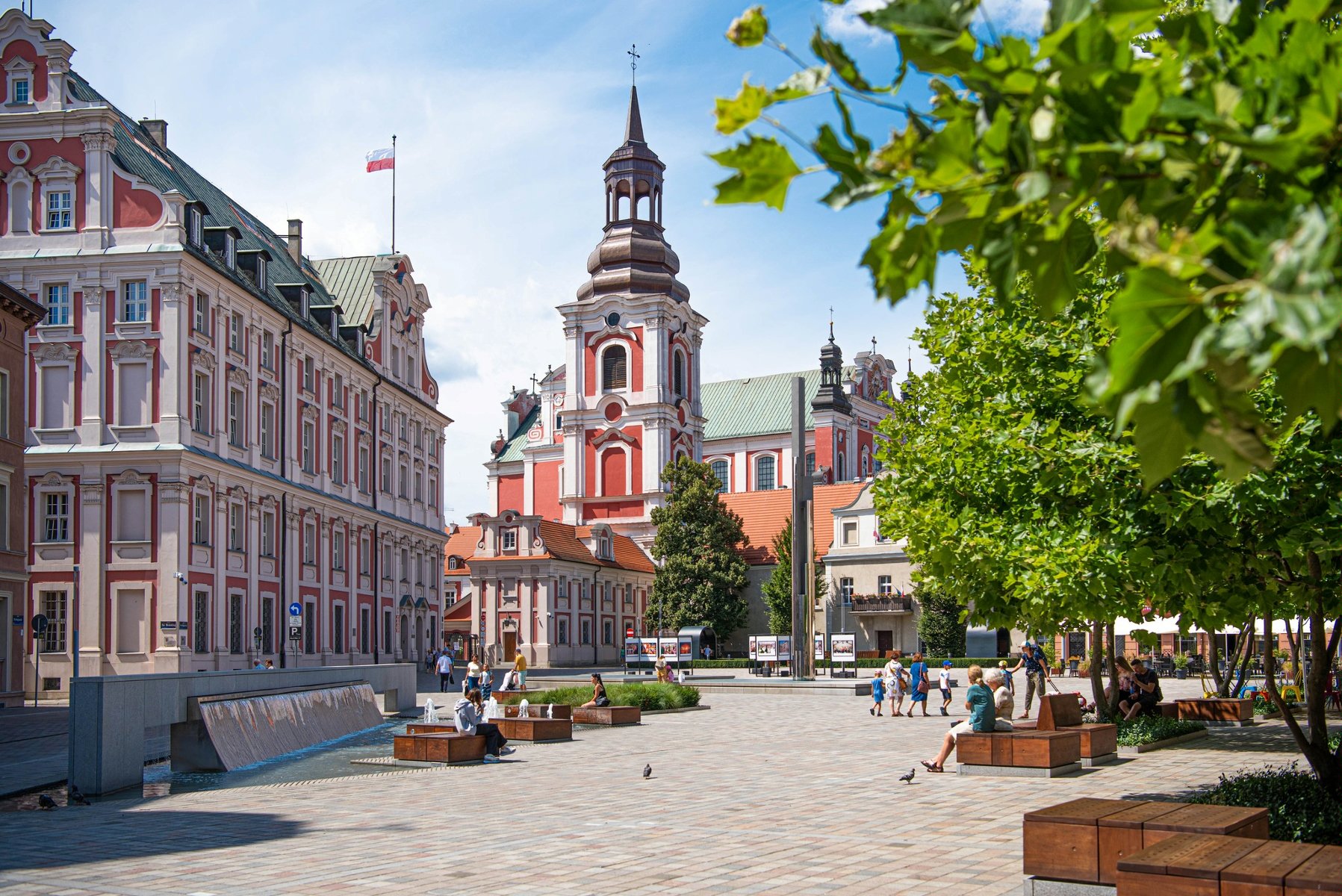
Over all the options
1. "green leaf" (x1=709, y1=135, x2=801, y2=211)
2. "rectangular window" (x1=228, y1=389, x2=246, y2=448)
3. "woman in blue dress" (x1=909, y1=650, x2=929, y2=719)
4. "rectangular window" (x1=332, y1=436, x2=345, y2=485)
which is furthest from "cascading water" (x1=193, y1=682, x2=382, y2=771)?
"rectangular window" (x1=332, y1=436, x2=345, y2=485)

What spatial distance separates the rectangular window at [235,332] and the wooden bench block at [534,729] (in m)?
26.7

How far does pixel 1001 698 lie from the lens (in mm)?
18938

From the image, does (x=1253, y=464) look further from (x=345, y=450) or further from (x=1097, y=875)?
(x=345, y=450)

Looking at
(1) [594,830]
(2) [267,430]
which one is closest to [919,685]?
(1) [594,830]

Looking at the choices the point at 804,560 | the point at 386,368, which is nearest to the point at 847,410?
the point at 386,368

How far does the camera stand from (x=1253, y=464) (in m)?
3.06

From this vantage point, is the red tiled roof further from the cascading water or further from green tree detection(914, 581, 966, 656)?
the cascading water

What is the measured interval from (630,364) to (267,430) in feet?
120

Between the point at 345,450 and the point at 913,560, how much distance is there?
41695 mm

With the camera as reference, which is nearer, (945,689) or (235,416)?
(945,689)

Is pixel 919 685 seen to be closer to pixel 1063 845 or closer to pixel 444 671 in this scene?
pixel 444 671

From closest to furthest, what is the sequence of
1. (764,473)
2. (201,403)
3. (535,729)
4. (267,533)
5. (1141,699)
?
1. (1141,699)
2. (535,729)
3. (201,403)
4. (267,533)
5. (764,473)

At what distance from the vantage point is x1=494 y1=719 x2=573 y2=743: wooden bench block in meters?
23.6

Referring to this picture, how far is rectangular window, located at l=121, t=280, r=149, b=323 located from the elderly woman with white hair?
105 feet
